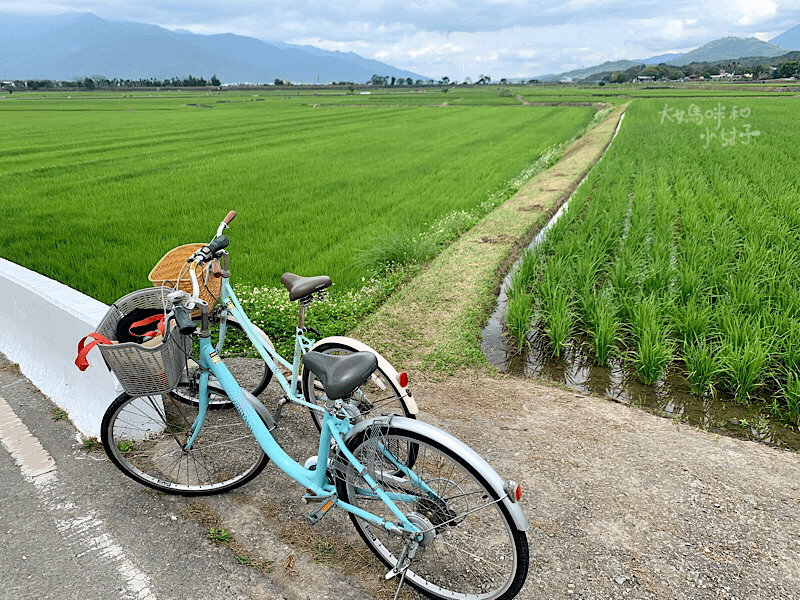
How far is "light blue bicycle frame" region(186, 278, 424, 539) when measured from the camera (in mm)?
2064

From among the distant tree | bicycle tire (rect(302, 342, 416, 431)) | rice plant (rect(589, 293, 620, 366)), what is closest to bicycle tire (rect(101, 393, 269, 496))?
bicycle tire (rect(302, 342, 416, 431))

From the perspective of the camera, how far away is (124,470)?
2.68 m

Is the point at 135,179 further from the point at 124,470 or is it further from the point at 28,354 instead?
the point at 124,470

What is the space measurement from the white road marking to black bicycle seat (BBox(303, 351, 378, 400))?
111 cm

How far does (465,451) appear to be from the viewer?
1908 millimetres

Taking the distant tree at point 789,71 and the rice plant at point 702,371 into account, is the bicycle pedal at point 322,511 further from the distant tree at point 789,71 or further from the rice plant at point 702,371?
the distant tree at point 789,71

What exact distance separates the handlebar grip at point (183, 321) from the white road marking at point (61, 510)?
3.34 ft

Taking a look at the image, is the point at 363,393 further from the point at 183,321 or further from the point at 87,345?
the point at 87,345

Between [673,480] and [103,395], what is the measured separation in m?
3.09

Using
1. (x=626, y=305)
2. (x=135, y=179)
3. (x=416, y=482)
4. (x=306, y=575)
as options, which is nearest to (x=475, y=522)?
(x=416, y=482)

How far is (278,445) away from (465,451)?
3.20 feet

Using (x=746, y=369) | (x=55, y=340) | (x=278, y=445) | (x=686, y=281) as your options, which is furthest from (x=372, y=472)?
(x=686, y=281)

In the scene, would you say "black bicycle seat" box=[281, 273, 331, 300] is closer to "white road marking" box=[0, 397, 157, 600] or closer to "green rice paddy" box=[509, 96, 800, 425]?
"white road marking" box=[0, 397, 157, 600]

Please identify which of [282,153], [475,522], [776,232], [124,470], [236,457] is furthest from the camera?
[282,153]
